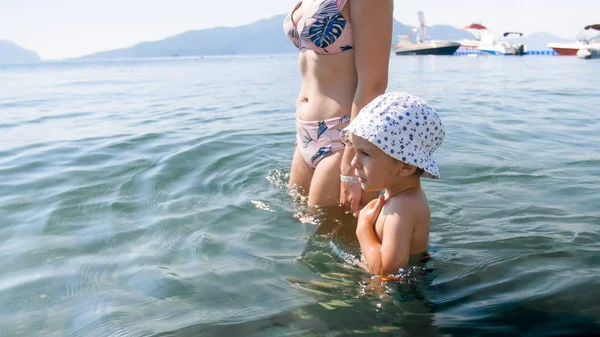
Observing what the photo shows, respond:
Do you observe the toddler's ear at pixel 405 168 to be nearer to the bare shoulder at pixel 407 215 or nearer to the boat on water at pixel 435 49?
the bare shoulder at pixel 407 215

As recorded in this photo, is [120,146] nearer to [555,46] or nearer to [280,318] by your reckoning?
[280,318]

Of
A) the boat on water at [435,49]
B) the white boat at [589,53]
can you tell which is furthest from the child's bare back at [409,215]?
the boat on water at [435,49]

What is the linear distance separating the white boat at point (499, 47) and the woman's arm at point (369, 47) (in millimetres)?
62038

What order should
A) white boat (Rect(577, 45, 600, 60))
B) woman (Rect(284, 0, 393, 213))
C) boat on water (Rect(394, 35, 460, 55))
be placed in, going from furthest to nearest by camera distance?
boat on water (Rect(394, 35, 460, 55))
white boat (Rect(577, 45, 600, 60))
woman (Rect(284, 0, 393, 213))

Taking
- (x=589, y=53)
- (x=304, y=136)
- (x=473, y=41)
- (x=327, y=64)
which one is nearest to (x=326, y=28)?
(x=327, y=64)

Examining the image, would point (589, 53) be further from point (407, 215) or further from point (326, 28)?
point (407, 215)

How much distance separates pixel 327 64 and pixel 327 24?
28cm

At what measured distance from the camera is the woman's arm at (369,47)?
316 centimetres

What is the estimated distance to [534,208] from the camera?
→ 441cm

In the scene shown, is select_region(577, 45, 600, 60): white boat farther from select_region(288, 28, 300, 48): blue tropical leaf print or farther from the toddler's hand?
the toddler's hand

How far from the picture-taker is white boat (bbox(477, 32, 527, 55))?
59.7m

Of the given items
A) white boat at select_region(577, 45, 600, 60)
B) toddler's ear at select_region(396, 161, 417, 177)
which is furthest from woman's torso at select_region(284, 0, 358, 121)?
white boat at select_region(577, 45, 600, 60)

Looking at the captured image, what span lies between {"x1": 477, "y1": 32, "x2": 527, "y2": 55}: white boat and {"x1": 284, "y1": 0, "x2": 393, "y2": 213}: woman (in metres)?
61.9

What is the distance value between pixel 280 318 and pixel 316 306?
220 millimetres
